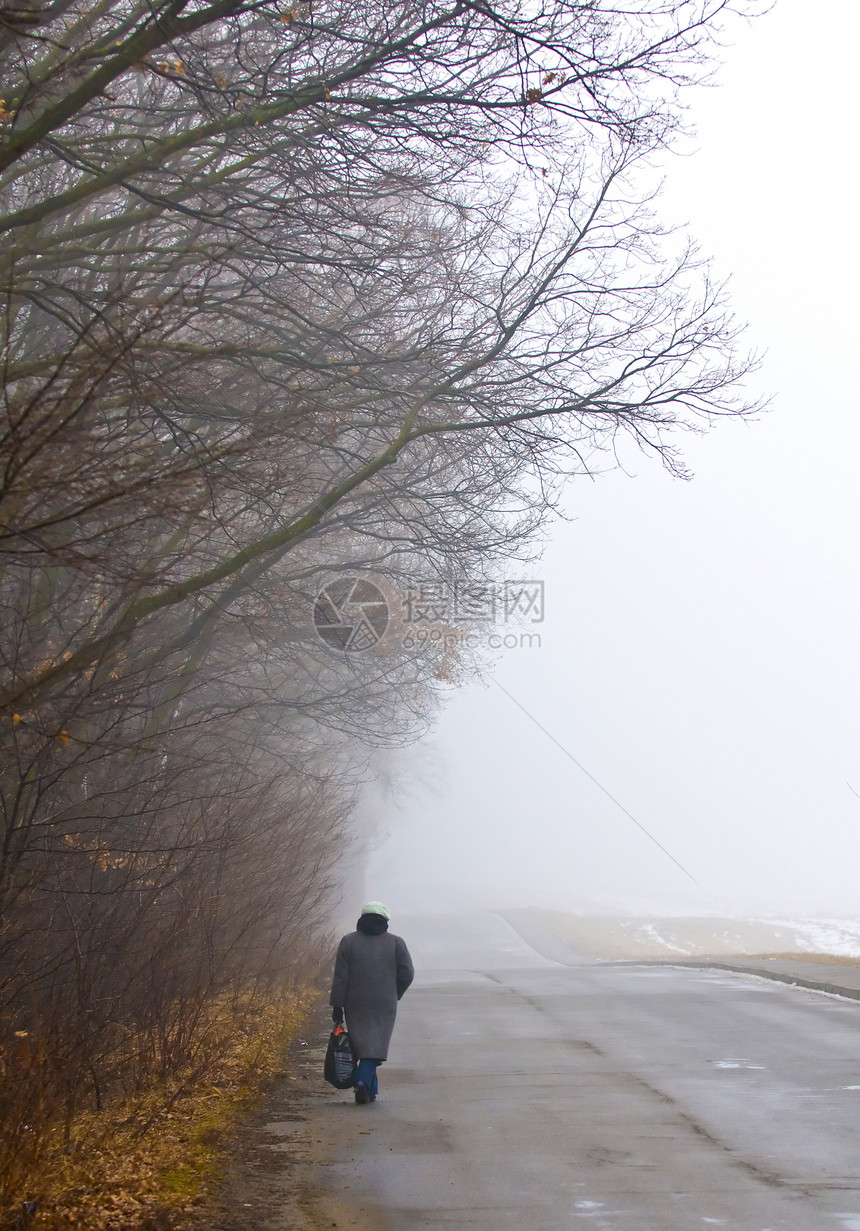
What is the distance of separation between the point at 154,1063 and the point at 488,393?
6.78 meters

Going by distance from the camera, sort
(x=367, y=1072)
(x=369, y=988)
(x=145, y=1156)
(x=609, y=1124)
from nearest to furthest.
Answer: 1. (x=145, y=1156)
2. (x=609, y=1124)
3. (x=367, y=1072)
4. (x=369, y=988)

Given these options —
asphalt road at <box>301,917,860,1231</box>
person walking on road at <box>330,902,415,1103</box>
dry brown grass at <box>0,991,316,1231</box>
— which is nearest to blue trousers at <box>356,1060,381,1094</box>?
person walking on road at <box>330,902,415,1103</box>

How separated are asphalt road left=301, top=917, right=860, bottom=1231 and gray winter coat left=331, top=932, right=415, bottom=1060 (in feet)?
1.65

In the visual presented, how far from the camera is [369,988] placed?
10.5 m

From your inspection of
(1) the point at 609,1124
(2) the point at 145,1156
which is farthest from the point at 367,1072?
Result: (2) the point at 145,1156

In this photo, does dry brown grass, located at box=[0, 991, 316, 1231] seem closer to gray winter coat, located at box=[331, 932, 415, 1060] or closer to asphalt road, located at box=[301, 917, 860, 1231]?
asphalt road, located at box=[301, 917, 860, 1231]

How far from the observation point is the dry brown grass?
605cm

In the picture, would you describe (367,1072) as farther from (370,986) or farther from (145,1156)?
(145,1156)

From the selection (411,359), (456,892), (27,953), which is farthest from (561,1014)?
(456,892)

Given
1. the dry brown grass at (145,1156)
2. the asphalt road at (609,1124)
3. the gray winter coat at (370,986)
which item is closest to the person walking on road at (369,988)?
the gray winter coat at (370,986)

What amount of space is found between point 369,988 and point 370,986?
0.02m

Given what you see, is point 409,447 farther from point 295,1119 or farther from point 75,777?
point 295,1119

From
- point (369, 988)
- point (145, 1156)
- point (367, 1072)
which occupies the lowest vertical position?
point (145, 1156)

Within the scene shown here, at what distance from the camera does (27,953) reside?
7.69m
